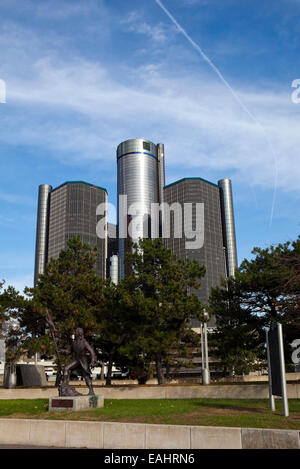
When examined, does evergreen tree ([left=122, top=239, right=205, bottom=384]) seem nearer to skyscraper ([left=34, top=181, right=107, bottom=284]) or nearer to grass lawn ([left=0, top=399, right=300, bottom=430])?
grass lawn ([left=0, top=399, right=300, bottom=430])

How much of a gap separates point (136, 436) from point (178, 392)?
46.9ft

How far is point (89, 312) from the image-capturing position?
93.2 feet

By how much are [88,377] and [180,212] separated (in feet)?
564

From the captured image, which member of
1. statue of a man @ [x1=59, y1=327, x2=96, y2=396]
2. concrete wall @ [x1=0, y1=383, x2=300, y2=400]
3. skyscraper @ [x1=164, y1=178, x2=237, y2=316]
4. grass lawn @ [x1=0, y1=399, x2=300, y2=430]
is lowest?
concrete wall @ [x1=0, y1=383, x2=300, y2=400]

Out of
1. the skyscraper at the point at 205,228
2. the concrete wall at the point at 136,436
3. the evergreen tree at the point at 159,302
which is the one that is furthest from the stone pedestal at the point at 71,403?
the skyscraper at the point at 205,228

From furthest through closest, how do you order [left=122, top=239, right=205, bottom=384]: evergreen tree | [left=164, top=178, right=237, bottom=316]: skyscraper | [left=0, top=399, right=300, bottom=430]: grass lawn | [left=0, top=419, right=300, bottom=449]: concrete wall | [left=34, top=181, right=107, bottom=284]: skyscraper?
[left=34, top=181, right=107, bottom=284]: skyscraper
[left=164, top=178, right=237, bottom=316]: skyscraper
[left=122, top=239, right=205, bottom=384]: evergreen tree
[left=0, top=399, right=300, bottom=430]: grass lawn
[left=0, top=419, right=300, bottom=449]: concrete wall

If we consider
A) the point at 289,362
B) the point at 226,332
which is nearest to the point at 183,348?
the point at 226,332

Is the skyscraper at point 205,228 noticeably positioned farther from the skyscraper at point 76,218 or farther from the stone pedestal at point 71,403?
the stone pedestal at point 71,403

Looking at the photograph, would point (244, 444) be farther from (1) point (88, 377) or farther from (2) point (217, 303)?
(2) point (217, 303)

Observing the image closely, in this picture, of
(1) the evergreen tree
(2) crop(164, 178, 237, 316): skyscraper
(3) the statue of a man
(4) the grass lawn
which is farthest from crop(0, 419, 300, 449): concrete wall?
(2) crop(164, 178, 237, 316): skyscraper

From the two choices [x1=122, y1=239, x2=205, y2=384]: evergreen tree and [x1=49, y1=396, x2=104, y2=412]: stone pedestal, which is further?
[x1=122, y1=239, x2=205, y2=384]: evergreen tree

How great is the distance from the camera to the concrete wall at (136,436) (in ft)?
28.4

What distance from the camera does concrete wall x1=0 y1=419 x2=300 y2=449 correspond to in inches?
341

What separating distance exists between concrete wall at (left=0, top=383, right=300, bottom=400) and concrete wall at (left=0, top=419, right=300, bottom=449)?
12.6 m
